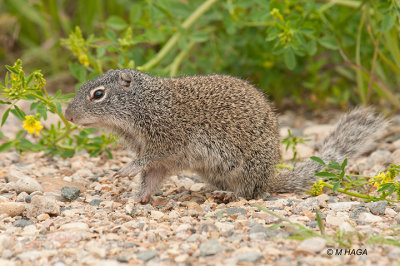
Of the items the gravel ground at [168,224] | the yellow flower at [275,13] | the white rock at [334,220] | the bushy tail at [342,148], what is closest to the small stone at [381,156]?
the gravel ground at [168,224]

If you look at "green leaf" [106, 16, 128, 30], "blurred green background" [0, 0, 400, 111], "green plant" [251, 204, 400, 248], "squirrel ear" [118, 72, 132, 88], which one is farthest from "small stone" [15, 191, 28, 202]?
"green leaf" [106, 16, 128, 30]

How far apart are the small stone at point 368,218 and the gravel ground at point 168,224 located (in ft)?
0.04

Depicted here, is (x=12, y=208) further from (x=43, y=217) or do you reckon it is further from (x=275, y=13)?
(x=275, y=13)

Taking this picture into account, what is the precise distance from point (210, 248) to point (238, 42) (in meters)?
4.72

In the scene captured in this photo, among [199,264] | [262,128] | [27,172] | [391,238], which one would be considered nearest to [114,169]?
[27,172]

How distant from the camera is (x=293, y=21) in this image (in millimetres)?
6109

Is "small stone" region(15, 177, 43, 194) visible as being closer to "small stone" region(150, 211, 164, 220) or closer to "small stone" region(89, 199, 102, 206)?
"small stone" region(89, 199, 102, 206)

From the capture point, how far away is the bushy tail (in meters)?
5.24

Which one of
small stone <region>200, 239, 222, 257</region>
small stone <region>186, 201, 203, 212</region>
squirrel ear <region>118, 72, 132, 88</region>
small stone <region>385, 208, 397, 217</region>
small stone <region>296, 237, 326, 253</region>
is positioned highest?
squirrel ear <region>118, 72, 132, 88</region>

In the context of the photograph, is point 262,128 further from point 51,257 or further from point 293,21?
point 51,257

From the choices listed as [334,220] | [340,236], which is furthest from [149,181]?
[340,236]

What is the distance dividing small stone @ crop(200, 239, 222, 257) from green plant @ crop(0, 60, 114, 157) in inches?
86.0

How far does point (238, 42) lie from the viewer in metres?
7.59

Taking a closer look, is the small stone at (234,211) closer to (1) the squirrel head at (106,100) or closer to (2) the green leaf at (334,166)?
(2) the green leaf at (334,166)
